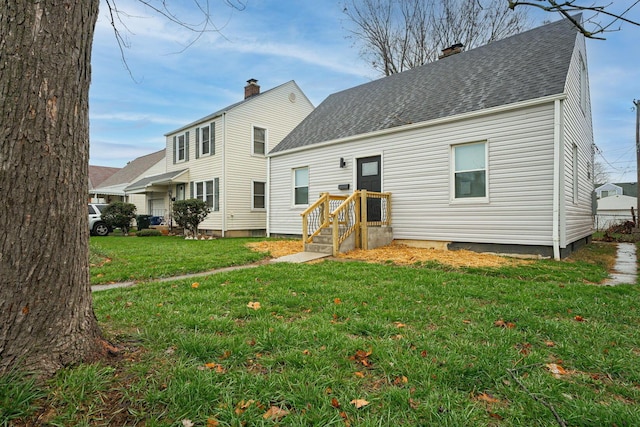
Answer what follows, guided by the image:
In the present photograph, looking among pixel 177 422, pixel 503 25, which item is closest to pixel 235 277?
pixel 177 422

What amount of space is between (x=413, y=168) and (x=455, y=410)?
7757mm

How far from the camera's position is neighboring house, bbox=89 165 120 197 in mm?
30125

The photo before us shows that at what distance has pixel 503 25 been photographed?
1677 cm

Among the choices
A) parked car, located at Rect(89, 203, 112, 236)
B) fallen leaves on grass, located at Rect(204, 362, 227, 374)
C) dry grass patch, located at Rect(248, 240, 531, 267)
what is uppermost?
parked car, located at Rect(89, 203, 112, 236)

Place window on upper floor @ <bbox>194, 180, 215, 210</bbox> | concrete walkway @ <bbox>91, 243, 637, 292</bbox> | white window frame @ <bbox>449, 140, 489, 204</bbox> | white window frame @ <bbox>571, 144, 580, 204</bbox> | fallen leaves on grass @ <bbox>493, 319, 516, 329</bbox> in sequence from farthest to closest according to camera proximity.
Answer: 1. window on upper floor @ <bbox>194, 180, 215, 210</bbox>
2. white window frame @ <bbox>571, 144, 580, 204</bbox>
3. white window frame @ <bbox>449, 140, 489, 204</bbox>
4. concrete walkway @ <bbox>91, 243, 637, 292</bbox>
5. fallen leaves on grass @ <bbox>493, 319, 516, 329</bbox>

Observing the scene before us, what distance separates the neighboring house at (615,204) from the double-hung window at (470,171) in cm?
1667

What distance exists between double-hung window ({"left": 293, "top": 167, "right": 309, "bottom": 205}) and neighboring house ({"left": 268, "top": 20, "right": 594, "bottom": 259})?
0.13 feet

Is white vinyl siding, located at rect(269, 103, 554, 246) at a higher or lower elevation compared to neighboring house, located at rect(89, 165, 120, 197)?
lower

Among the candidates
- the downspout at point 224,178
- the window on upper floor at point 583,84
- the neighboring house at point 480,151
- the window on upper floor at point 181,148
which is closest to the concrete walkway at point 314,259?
Result: the neighboring house at point 480,151

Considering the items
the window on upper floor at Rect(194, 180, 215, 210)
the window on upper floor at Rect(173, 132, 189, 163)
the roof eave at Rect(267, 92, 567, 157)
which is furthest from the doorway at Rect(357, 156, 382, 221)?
the window on upper floor at Rect(173, 132, 189, 163)

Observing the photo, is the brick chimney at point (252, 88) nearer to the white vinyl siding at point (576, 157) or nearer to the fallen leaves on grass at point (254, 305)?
the white vinyl siding at point (576, 157)

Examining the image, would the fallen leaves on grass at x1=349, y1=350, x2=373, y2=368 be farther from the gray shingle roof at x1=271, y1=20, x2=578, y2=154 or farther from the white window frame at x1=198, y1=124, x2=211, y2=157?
the white window frame at x1=198, y1=124, x2=211, y2=157

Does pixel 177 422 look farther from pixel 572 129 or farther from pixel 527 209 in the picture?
pixel 572 129

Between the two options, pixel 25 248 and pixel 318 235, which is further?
pixel 318 235
